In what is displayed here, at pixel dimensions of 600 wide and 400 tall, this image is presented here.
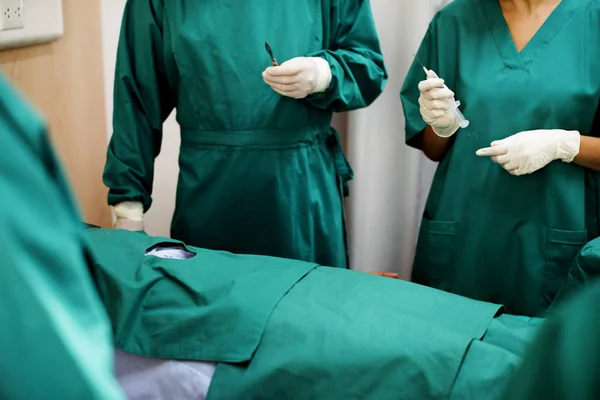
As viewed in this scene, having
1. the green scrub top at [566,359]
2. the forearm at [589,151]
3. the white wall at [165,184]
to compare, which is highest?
the forearm at [589,151]

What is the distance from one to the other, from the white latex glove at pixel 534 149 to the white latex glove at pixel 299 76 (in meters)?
0.34

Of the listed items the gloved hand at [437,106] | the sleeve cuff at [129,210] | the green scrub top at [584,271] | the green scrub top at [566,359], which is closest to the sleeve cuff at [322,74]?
the gloved hand at [437,106]

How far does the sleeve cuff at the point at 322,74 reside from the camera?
134 cm

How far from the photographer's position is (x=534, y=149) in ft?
4.10

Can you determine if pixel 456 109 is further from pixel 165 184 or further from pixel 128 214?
pixel 165 184

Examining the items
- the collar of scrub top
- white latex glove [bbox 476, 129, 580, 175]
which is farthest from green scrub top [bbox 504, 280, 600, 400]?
the collar of scrub top

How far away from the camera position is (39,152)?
17.8 inches

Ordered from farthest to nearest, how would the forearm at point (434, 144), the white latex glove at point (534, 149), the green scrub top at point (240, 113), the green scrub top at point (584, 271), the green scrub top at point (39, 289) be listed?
the forearm at point (434, 144) < the green scrub top at point (240, 113) < the white latex glove at point (534, 149) < the green scrub top at point (584, 271) < the green scrub top at point (39, 289)

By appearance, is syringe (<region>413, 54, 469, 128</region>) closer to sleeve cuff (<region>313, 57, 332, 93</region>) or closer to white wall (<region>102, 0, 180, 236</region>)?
sleeve cuff (<region>313, 57, 332, 93</region>)

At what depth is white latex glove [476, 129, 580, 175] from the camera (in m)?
1.25

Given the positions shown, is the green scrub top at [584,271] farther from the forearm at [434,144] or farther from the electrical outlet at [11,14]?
the electrical outlet at [11,14]

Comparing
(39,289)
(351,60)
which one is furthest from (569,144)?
(39,289)

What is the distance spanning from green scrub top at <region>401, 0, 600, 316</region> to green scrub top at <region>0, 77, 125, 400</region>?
3.46ft

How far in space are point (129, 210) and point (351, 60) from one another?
1.83 ft
